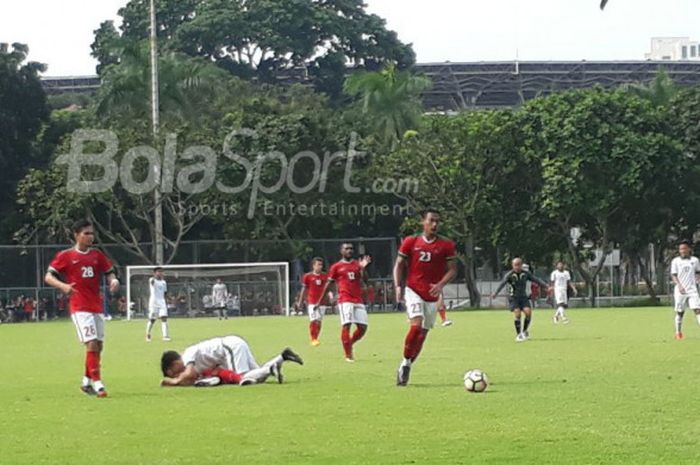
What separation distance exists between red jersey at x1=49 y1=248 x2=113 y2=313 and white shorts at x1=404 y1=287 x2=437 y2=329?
3643 millimetres

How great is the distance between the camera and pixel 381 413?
13.6 meters

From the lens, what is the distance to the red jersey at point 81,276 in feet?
54.9

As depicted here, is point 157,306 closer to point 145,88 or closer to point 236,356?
point 236,356

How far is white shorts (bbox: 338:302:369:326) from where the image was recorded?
23.5 m

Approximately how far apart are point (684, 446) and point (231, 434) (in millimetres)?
3772

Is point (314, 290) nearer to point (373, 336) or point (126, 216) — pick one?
point (373, 336)

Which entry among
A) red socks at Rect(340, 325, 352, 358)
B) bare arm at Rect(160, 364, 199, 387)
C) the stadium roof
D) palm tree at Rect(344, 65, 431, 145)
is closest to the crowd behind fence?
palm tree at Rect(344, 65, 431, 145)

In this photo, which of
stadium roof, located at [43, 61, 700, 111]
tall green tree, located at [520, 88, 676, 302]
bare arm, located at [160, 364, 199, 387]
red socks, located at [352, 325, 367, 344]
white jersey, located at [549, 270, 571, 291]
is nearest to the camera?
bare arm, located at [160, 364, 199, 387]

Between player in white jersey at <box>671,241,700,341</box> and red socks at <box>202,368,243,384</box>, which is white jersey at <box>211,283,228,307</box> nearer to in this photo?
player in white jersey at <box>671,241,700,341</box>

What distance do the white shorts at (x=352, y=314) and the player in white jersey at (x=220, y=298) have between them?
30.3m

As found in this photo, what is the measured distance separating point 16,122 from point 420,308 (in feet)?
189

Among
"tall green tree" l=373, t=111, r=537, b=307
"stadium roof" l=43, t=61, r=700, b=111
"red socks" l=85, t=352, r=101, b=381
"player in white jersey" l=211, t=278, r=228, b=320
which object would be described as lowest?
"player in white jersey" l=211, t=278, r=228, b=320

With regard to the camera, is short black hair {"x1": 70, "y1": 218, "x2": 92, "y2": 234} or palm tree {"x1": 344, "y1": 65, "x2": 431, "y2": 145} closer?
short black hair {"x1": 70, "y1": 218, "x2": 92, "y2": 234}

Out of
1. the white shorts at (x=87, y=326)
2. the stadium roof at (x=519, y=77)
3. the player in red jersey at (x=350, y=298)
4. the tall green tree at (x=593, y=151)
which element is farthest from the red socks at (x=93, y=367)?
the stadium roof at (x=519, y=77)
